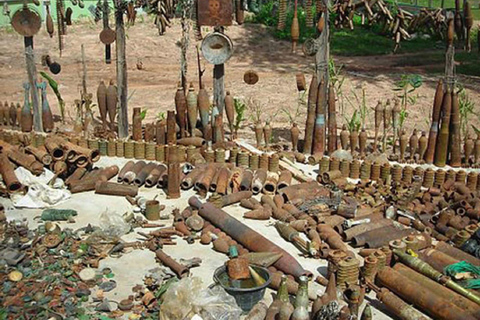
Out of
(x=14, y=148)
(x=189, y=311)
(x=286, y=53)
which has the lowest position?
(x=189, y=311)

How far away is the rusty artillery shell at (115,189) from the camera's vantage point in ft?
24.2

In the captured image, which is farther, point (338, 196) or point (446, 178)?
point (446, 178)

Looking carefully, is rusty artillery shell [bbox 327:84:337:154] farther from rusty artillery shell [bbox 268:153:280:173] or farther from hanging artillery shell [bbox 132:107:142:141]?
hanging artillery shell [bbox 132:107:142:141]

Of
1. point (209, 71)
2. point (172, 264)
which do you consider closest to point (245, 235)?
point (172, 264)

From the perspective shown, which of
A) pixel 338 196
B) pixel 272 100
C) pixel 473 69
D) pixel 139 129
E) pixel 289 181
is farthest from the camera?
pixel 473 69

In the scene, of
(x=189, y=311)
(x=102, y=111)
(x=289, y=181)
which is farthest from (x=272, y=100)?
(x=189, y=311)

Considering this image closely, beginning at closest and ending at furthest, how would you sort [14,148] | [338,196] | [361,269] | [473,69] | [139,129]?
1. [361,269]
2. [338,196]
3. [14,148]
4. [139,129]
5. [473,69]

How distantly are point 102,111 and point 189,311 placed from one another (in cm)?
560

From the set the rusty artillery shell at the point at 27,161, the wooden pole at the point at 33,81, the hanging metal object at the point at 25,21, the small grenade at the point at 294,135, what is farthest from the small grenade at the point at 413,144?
the hanging metal object at the point at 25,21

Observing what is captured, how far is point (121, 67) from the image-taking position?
9.30 meters

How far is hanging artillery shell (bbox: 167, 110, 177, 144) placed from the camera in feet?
28.9

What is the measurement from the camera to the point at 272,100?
12648mm

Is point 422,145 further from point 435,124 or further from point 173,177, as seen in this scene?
point 173,177

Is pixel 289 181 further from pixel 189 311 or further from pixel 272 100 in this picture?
pixel 272 100
